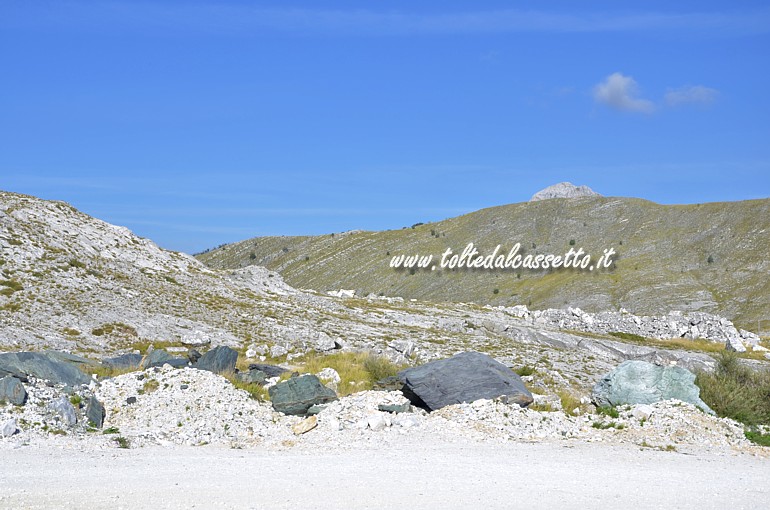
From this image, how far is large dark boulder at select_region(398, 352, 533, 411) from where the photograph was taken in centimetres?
1873

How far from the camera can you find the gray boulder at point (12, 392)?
16.9m

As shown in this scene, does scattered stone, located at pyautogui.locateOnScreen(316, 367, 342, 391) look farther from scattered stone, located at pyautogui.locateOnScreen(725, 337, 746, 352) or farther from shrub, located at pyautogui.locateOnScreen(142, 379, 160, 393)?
scattered stone, located at pyautogui.locateOnScreen(725, 337, 746, 352)

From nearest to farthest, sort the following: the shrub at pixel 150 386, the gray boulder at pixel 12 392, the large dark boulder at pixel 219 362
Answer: the gray boulder at pixel 12 392 → the shrub at pixel 150 386 → the large dark boulder at pixel 219 362

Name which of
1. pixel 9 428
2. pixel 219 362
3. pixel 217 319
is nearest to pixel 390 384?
pixel 219 362

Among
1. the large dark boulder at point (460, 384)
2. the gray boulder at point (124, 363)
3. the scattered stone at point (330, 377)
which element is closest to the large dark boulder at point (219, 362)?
the gray boulder at point (124, 363)

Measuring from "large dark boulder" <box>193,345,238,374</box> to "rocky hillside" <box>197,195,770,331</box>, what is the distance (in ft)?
238

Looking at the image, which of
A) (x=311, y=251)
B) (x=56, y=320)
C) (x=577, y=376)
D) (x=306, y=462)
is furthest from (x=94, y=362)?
(x=311, y=251)

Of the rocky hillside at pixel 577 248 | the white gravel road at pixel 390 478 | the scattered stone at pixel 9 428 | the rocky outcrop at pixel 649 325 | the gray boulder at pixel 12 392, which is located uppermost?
the rocky hillside at pixel 577 248

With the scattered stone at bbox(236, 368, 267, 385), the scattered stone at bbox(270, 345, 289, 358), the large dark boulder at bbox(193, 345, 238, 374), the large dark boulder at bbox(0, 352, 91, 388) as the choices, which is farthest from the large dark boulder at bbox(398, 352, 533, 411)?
the scattered stone at bbox(270, 345, 289, 358)

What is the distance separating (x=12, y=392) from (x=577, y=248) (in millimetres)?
119341

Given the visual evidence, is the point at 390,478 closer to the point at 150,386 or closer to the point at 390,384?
the point at 390,384

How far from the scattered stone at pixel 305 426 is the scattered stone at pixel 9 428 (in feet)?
20.4

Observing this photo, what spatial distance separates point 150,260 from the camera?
50.2 metres

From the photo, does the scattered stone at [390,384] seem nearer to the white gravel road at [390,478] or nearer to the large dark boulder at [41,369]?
the white gravel road at [390,478]
